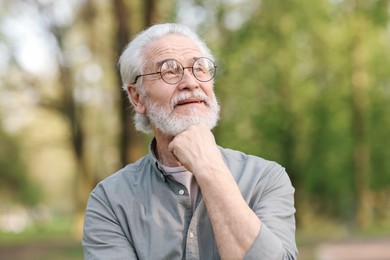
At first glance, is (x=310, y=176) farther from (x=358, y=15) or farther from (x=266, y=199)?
(x=266, y=199)

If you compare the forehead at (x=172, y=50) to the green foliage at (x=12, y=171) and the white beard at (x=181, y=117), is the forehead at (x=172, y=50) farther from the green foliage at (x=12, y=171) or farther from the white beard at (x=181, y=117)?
the green foliage at (x=12, y=171)

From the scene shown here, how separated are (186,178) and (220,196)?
36 cm

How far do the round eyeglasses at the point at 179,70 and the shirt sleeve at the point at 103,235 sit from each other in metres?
0.53

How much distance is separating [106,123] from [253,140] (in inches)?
257

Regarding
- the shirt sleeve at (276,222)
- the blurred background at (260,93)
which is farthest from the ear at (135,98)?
the blurred background at (260,93)

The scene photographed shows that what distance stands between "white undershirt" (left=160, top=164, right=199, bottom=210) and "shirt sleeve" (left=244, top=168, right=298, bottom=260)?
248mm

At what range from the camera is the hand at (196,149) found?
108 inches

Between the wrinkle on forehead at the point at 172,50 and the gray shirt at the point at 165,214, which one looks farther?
the wrinkle on forehead at the point at 172,50

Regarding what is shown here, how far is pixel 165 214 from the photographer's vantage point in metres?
2.85

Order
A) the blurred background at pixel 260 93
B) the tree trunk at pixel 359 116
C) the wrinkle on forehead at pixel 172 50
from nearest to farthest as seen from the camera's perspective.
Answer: the wrinkle on forehead at pixel 172 50 < the blurred background at pixel 260 93 < the tree trunk at pixel 359 116

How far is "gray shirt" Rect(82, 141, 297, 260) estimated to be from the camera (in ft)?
9.14

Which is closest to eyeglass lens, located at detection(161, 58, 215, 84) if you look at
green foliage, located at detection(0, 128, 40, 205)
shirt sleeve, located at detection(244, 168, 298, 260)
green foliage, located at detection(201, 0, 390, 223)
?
shirt sleeve, located at detection(244, 168, 298, 260)

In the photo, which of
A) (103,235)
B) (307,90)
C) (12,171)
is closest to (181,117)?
(103,235)

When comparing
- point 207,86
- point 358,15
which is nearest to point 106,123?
point 358,15
